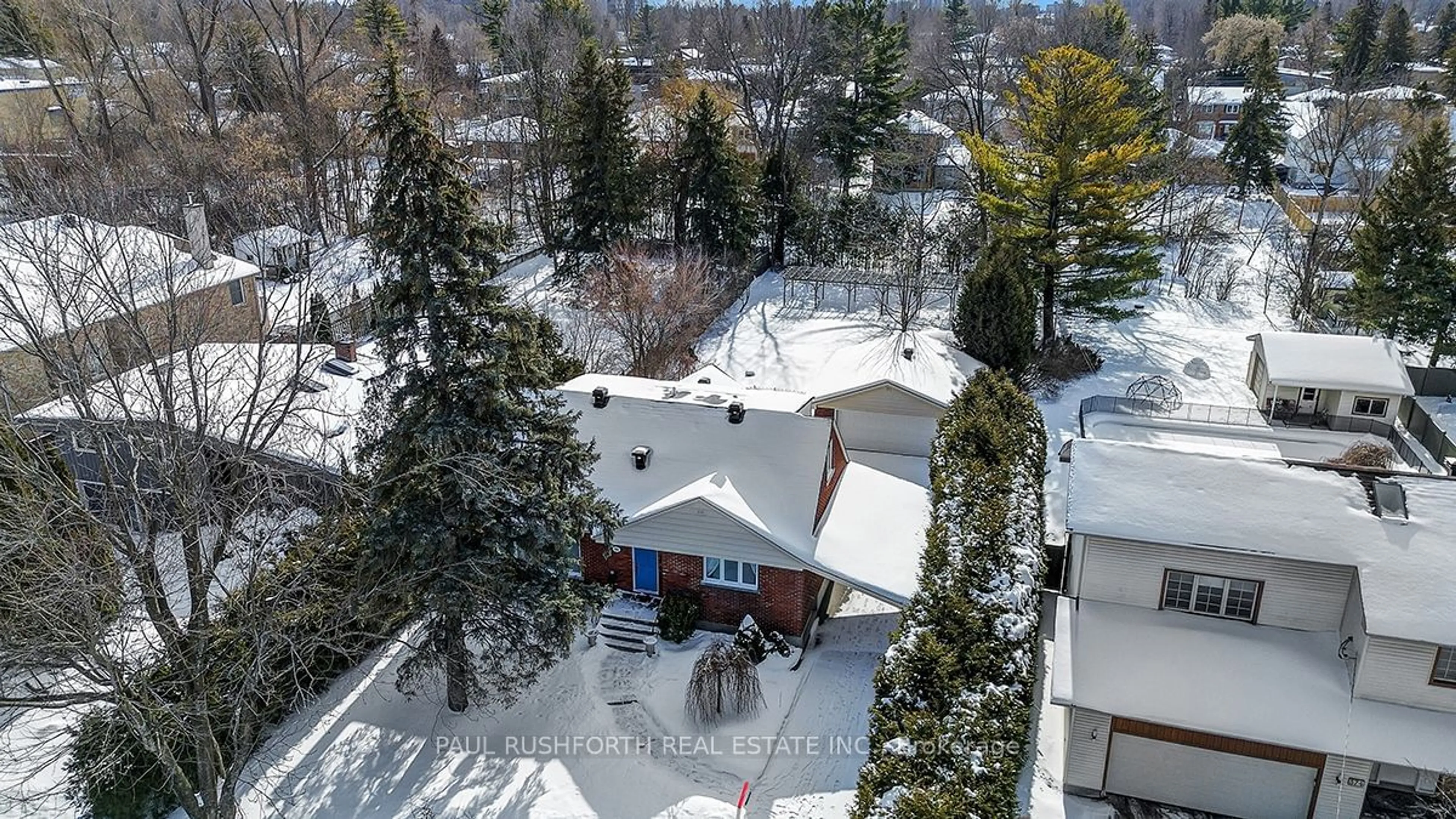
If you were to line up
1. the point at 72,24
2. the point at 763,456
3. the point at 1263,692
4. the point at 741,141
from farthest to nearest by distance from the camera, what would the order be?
the point at 741,141 → the point at 72,24 → the point at 763,456 → the point at 1263,692

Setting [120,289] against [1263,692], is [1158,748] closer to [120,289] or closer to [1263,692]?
[1263,692]

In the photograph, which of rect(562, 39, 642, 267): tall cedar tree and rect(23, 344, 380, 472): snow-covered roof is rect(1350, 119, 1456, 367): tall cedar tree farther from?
rect(23, 344, 380, 472): snow-covered roof

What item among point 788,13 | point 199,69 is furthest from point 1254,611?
point 199,69

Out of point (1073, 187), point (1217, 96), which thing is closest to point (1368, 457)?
point (1073, 187)

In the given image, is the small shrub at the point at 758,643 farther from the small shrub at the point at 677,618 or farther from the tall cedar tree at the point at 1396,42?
the tall cedar tree at the point at 1396,42

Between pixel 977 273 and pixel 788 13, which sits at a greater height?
pixel 788 13

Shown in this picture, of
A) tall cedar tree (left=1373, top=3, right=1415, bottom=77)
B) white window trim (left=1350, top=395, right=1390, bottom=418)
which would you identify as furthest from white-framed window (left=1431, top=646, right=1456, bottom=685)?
tall cedar tree (left=1373, top=3, right=1415, bottom=77)

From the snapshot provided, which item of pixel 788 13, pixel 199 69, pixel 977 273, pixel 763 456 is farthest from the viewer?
pixel 788 13

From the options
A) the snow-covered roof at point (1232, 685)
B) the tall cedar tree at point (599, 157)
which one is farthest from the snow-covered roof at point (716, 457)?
the tall cedar tree at point (599, 157)
